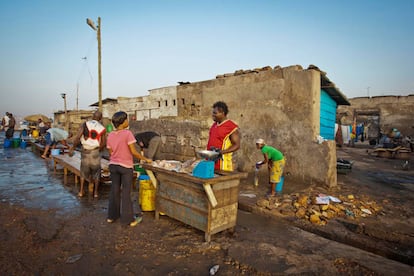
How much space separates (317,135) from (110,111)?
1767 centimetres

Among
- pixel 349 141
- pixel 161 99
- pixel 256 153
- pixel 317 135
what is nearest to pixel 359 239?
pixel 317 135

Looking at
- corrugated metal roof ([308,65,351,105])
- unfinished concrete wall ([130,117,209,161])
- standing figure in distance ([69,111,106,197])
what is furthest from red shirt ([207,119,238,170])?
corrugated metal roof ([308,65,351,105])

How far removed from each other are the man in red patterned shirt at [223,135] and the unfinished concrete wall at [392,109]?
76.5ft

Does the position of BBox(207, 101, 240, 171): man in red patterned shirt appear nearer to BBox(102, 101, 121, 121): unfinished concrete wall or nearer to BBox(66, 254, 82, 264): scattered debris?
BBox(66, 254, 82, 264): scattered debris

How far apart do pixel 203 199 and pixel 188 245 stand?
64 cm

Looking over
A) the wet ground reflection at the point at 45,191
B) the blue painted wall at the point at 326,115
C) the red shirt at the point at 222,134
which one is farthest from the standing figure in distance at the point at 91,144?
the blue painted wall at the point at 326,115

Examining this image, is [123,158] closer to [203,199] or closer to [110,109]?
[203,199]

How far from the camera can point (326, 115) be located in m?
7.80

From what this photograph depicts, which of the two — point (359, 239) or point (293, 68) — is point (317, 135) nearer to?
point (293, 68)

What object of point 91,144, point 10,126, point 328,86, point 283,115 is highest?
point 328,86

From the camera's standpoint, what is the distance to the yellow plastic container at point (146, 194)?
434 centimetres

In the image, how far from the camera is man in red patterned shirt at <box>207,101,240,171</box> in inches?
140

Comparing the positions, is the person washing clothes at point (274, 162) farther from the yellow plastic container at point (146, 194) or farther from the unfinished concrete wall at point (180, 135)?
the yellow plastic container at point (146, 194)

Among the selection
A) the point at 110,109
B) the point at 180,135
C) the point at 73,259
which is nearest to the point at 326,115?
the point at 180,135
